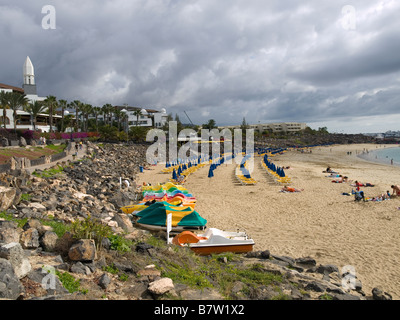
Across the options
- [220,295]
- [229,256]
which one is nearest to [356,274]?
[229,256]

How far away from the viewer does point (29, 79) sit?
62.3m

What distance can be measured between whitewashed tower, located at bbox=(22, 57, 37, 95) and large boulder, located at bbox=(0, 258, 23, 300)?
68.5 meters

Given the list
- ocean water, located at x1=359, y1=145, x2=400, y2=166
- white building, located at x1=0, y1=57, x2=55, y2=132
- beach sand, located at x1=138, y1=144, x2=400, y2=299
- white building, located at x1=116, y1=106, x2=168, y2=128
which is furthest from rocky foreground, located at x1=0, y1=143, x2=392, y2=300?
white building, located at x1=116, y1=106, x2=168, y2=128

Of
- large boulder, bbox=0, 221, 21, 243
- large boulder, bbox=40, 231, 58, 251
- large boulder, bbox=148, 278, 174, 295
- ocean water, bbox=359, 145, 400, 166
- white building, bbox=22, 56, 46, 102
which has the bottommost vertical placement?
ocean water, bbox=359, 145, 400, 166

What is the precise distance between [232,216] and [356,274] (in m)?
6.80

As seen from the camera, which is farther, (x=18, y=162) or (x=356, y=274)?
(x=18, y=162)

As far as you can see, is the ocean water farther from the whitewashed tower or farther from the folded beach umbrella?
the whitewashed tower

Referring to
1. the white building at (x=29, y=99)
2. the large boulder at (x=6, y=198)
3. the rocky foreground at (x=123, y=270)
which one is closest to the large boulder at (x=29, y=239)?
the rocky foreground at (x=123, y=270)

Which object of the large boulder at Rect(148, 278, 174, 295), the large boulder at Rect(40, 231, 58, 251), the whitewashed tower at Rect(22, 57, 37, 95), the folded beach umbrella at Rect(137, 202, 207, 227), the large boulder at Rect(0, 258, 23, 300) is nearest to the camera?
the large boulder at Rect(0, 258, 23, 300)

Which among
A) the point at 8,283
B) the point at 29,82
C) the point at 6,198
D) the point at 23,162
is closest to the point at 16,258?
the point at 8,283

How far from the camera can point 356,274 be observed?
788 cm

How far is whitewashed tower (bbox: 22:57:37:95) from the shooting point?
197 ft

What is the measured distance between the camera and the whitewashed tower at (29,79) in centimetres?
6009
